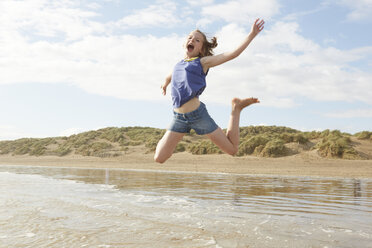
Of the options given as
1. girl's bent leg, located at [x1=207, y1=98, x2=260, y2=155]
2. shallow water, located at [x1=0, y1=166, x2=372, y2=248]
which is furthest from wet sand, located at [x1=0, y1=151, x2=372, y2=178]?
girl's bent leg, located at [x1=207, y1=98, x2=260, y2=155]

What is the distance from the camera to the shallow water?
438 centimetres

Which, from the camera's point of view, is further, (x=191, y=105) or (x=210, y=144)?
(x=210, y=144)

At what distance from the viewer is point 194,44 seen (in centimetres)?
422

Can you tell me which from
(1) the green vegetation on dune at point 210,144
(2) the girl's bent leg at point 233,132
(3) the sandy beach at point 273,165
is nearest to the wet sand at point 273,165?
(3) the sandy beach at point 273,165

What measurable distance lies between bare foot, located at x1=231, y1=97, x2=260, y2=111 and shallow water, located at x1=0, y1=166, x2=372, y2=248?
5.62ft

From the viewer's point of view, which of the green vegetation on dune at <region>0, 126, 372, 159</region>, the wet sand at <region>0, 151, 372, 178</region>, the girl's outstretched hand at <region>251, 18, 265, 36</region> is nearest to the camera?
the girl's outstretched hand at <region>251, 18, 265, 36</region>

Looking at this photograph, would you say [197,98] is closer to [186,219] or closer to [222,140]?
[222,140]

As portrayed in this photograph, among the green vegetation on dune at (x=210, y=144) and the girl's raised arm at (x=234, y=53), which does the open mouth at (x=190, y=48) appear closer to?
the girl's raised arm at (x=234, y=53)

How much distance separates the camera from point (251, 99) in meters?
4.27

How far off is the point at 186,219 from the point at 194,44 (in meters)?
2.90

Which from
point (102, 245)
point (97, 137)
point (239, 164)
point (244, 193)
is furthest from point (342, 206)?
point (97, 137)

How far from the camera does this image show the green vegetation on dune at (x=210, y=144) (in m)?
19.1

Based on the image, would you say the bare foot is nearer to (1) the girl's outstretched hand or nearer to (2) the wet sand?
(1) the girl's outstretched hand

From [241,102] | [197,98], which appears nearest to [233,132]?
[241,102]
